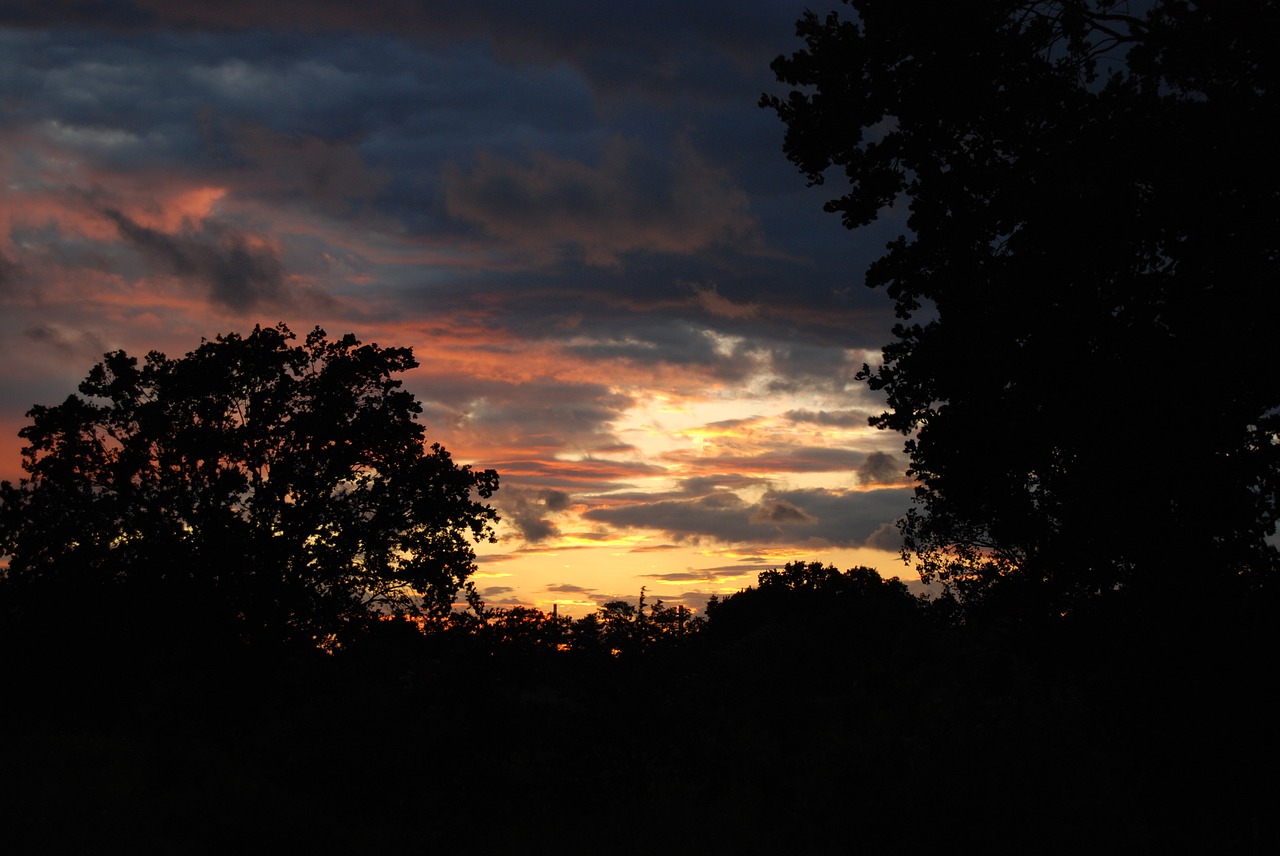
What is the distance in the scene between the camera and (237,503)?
34750 millimetres

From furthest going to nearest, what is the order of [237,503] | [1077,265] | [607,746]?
[237,503] → [607,746] → [1077,265]

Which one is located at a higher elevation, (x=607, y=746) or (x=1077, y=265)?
(x=1077, y=265)

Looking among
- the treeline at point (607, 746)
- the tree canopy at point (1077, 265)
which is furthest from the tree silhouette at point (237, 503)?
the tree canopy at point (1077, 265)

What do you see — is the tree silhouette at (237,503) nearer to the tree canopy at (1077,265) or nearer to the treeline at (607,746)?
the treeline at (607,746)

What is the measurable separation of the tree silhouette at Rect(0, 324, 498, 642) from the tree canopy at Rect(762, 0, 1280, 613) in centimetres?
2265

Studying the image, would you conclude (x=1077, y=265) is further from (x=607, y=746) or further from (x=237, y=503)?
(x=237, y=503)

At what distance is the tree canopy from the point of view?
13609mm

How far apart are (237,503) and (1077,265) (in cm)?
2913

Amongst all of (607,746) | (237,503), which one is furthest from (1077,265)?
(237,503)

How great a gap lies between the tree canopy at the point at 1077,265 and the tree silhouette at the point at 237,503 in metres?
22.6

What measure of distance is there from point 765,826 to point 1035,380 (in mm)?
13343

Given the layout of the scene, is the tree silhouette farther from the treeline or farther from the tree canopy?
the tree canopy

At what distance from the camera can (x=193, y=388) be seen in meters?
34.4

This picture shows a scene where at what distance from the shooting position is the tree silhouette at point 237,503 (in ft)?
110
